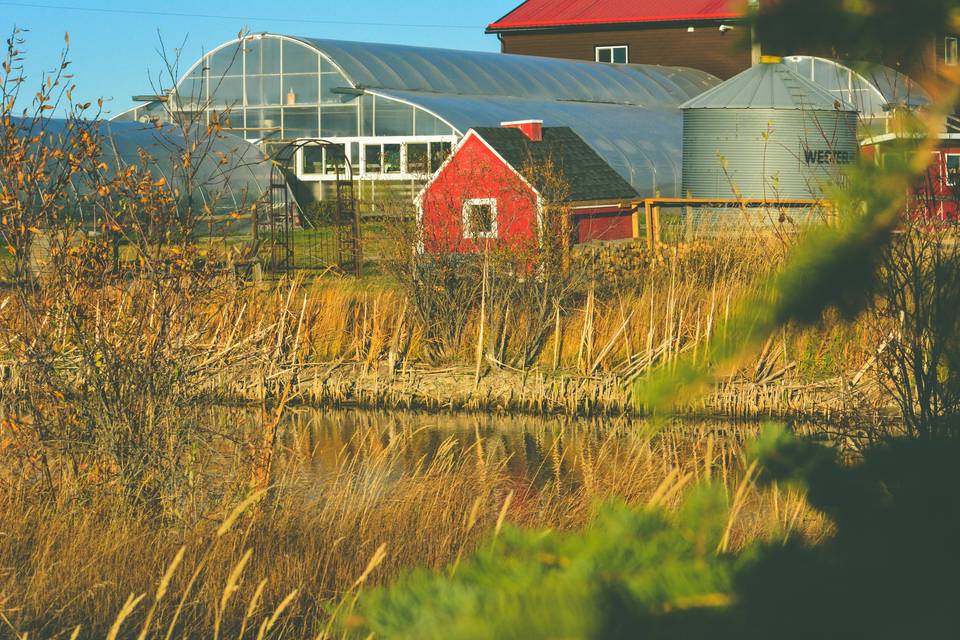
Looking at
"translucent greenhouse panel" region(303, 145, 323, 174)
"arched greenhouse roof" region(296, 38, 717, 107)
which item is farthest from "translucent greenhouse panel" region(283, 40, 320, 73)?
"translucent greenhouse panel" region(303, 145, 323, 174)

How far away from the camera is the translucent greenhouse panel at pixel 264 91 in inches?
1298

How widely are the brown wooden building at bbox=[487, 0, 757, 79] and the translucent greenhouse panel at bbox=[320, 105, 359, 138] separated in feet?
53.1

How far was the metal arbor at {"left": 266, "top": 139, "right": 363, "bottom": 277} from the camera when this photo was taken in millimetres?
18000

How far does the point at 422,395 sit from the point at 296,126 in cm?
2109

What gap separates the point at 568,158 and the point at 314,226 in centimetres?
1084

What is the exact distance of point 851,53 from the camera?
1252 mm

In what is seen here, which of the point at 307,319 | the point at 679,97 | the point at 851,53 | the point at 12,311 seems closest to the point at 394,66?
the point at 679,97

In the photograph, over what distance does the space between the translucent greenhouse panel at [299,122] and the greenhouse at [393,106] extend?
27mm

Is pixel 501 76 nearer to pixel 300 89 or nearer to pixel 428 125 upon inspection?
Result: pixel 300 89

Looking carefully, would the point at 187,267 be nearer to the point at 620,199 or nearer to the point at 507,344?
the point at 507,344

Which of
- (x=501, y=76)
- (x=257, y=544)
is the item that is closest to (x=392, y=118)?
(x=501, y=76)

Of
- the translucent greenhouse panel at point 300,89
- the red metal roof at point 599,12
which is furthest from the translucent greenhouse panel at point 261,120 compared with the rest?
the red metal roof at point 599,12

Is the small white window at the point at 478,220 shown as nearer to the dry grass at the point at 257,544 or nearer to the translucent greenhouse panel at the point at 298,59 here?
the dry grass at the point at 257,544

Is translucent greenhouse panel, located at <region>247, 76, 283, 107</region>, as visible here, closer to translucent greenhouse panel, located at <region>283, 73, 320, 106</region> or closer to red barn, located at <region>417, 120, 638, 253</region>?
translucent greenhouse panel, located at <region>283, 73, 320, 106</region>
